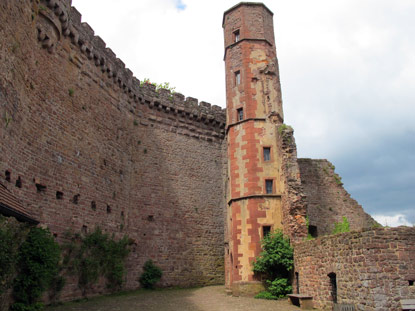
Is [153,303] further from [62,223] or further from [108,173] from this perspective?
[108,173]

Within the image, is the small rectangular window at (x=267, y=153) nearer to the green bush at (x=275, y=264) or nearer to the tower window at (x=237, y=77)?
the green bush at (x=275, y=264)

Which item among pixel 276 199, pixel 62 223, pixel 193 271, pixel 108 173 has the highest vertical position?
pixel 108 173

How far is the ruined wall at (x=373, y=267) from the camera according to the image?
869 centimetres

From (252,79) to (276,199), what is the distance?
19.3ft

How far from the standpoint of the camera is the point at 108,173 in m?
15.6

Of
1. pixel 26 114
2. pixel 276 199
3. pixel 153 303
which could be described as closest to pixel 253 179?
pixel 276 199

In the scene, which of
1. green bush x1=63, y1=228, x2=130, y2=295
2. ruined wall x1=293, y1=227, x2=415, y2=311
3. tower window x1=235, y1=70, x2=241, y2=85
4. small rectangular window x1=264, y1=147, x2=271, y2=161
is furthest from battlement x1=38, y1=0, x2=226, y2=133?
ruined wall x1=293, y1=227, x2=415, y2=311

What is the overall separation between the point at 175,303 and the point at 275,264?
13.7 feet

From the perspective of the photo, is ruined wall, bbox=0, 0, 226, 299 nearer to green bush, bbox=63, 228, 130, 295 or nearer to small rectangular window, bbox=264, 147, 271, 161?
green bush, bbox=63, 228, 130, 295

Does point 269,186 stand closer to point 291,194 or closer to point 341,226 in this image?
point 291,194

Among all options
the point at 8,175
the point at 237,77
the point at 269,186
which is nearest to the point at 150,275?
the point at 269,186

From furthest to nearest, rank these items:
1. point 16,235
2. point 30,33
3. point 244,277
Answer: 1. point 244,277
2. point 30,33
3. point 16,235

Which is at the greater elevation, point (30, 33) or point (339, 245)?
point (30, 33)

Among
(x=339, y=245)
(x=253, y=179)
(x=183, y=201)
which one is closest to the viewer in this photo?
(x=339, y=245)
